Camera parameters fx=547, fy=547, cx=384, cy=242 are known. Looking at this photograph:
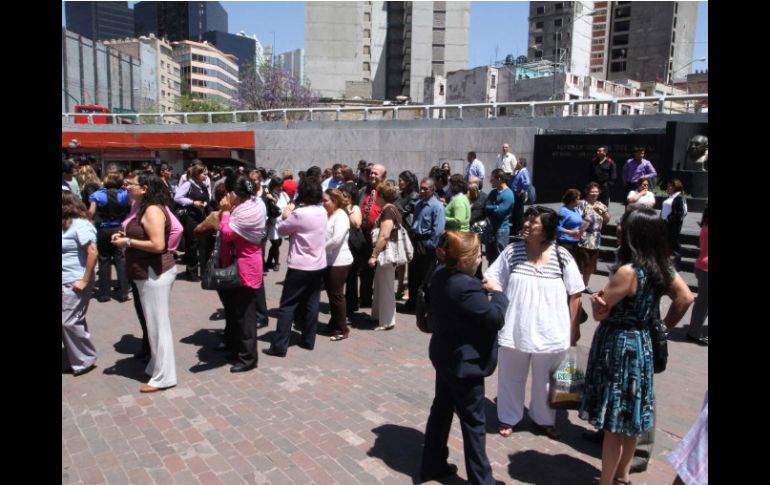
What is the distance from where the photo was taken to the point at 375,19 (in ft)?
286

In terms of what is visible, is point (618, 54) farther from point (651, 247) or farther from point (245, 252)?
point (651, 247)

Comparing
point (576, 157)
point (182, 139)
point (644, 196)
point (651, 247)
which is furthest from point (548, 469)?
point (182, 139)

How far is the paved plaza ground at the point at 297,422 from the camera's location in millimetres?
3801

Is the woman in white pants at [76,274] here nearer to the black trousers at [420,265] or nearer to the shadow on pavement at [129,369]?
the shadow on pavement at [129,369]

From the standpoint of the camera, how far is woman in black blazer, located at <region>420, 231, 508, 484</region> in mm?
3354

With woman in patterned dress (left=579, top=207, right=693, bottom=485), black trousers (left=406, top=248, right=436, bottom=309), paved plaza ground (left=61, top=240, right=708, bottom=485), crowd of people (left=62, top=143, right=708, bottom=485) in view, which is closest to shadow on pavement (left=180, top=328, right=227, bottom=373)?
paved plaza ground (left=61, top=240, right=708, bottom=485)

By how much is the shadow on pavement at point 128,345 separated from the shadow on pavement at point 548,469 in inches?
164

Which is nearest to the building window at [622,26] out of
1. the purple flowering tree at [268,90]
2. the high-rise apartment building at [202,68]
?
the purple flowering tree at [268,90]

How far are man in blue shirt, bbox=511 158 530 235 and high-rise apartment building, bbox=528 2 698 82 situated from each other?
7033 centimetres

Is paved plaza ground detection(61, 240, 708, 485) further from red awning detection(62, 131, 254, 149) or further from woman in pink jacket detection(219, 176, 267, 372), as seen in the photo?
red awning detection(62, 131, 254, 149)

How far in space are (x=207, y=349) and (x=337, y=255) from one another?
1798mm
